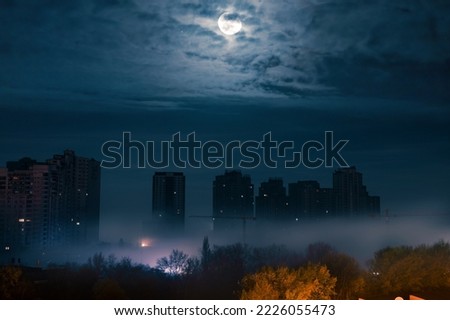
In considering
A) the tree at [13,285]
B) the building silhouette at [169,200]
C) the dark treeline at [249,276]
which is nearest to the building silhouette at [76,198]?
the building silhouette at [169,200]

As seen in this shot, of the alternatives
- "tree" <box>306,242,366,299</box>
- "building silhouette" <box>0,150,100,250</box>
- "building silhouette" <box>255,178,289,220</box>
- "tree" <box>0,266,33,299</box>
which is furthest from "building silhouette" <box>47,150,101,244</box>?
"tree" <box>306,242,366,299</box>

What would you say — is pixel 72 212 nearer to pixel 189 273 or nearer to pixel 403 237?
pixel 189 273

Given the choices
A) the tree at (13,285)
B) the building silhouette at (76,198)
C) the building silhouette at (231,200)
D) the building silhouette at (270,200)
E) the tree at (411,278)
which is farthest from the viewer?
the building silhouette at (270,200)

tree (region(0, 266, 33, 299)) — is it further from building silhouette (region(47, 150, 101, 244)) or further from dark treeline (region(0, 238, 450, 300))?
building silhouette (region(47, 150, 101, 244))

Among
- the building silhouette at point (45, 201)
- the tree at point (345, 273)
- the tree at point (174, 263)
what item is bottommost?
the tree at point (174, 263)

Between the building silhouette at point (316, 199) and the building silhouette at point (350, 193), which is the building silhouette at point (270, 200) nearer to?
the building silhouette at point (316, 199)

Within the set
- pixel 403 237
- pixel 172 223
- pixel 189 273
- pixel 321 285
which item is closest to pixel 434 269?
pixel 321 285

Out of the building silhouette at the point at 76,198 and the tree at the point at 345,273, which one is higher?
the building silhouette at the point at 76,198
